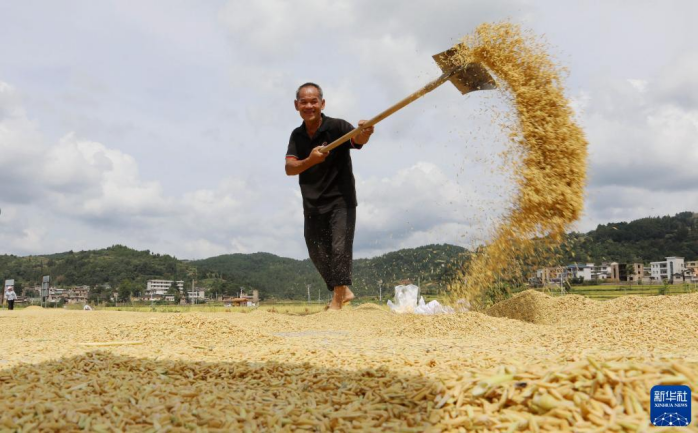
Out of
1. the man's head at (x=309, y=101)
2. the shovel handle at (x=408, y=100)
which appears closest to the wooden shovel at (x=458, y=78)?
the shovel handle at (x=408, y=100)

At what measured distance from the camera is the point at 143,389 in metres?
1.96

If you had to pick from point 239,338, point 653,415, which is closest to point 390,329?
point 239,338

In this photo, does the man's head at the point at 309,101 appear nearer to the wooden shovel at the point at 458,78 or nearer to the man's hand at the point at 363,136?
the man's hand at the point at 363,136

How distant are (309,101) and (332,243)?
63.4 inches

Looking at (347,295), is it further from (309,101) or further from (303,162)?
(309,101)

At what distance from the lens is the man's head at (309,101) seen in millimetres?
5672

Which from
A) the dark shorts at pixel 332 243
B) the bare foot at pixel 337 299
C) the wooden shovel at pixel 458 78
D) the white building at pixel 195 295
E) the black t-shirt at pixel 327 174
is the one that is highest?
the wooden shovel at pixel 458 78

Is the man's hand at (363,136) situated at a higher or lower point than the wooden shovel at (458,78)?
lower

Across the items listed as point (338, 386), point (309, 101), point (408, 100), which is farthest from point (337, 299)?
point (338, 386)

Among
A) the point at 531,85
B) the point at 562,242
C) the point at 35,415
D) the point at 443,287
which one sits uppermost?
the point at 531,85

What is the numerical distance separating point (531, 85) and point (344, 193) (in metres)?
2.25

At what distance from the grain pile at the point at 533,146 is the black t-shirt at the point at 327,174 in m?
1.59

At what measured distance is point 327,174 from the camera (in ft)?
18.9

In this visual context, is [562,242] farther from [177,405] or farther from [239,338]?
[177,405]
